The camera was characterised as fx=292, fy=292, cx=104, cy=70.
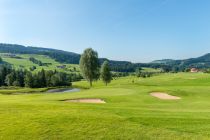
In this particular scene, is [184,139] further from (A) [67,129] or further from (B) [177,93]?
(B) [177,93]

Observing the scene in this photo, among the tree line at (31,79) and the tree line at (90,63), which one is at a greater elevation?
the tree line at (90,63)

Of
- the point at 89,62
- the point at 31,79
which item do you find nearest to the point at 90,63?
the point at 89,62

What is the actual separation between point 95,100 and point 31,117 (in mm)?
19262

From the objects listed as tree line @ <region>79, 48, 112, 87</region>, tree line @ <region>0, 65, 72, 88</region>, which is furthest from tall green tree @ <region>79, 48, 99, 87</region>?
tree line @ <region>0, 65, 72, 88</region>

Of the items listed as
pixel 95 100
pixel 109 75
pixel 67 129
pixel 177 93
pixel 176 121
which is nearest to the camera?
pixel 67 129

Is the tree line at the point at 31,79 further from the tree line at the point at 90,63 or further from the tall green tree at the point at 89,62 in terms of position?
the tall green tree at the point at 89,62

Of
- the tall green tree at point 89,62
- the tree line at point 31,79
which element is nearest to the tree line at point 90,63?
the tall green tree at point 89,62

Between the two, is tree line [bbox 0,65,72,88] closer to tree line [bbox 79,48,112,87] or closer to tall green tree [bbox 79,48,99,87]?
tree line [bbox 79,48,112,87]

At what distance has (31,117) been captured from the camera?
1877 cm

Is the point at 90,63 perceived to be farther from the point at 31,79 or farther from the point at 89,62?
the point at 31,79

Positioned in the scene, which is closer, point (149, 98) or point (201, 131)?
point (201, 131)

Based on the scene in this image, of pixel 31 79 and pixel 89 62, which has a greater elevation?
pixel 89 62

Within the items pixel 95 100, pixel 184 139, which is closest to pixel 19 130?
pixel 184 139

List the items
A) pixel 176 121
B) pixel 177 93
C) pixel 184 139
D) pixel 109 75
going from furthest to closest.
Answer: pixel 109 75, pixel 177 93, pixel 176 121, pixel 184 139
